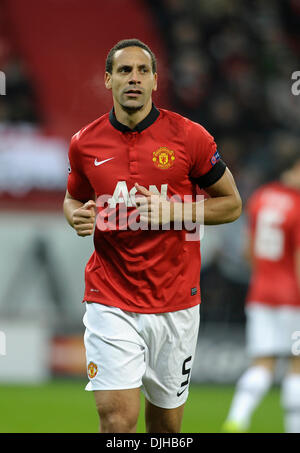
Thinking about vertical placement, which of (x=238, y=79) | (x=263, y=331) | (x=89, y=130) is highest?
(x=238, y=79)

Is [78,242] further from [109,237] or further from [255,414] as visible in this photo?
[109,237]

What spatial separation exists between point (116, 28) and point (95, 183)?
28.1ft

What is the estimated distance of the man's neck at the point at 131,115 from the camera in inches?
150

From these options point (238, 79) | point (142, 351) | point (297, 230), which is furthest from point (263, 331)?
point (238, 79)

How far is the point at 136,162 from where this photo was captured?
3775 millimetres

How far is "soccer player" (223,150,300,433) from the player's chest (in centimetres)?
248

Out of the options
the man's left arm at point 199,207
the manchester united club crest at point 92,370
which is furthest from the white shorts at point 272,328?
the manchester united club crest at point 92,370

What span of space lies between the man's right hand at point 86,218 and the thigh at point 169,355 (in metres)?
0.51

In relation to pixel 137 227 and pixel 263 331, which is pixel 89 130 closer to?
pixel 137 227

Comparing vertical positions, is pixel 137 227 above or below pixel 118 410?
above

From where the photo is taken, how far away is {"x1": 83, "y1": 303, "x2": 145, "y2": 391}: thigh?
3.71 metres

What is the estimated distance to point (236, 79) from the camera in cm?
1176

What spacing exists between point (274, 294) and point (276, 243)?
0.39 m

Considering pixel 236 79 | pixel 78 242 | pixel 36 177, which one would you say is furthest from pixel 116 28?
pixel 78 242
